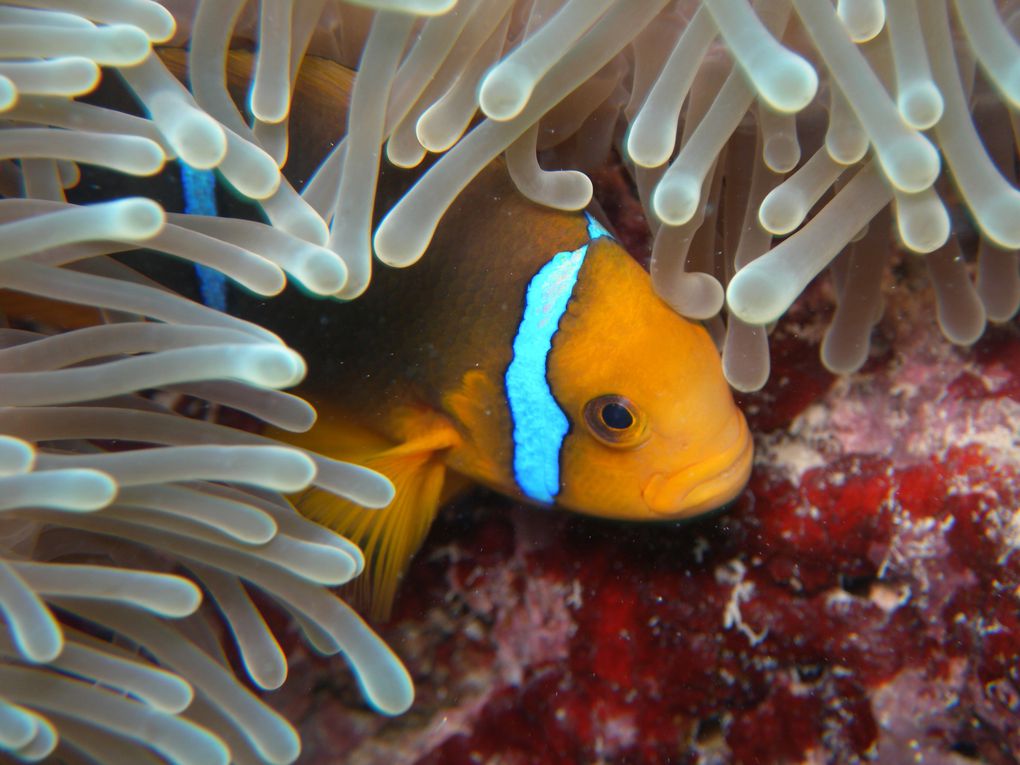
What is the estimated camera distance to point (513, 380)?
1.32 metres

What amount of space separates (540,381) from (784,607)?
0.53 meters

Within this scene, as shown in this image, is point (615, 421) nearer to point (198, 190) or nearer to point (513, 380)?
point (513, 380)

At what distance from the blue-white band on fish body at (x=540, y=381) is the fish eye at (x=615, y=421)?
0.17 ft

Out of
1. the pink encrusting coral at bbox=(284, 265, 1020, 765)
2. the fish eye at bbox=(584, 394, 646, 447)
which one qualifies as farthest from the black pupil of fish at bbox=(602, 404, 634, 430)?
the pink encrusting coral at bbox=(284, 265, 1020, 765)

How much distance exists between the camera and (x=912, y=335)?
1.43 metres

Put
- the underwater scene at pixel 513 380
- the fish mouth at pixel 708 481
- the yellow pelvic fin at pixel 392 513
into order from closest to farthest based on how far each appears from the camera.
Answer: the underwater scene at pixel 513 380 < the fish mouth at pixel 708 481 < the yellow pelvic fin at pixel 392 513

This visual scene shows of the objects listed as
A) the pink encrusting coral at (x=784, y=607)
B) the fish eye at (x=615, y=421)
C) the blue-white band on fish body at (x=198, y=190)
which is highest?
the blue-white band on fish body at (x=198, y=190)

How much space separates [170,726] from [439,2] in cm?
92

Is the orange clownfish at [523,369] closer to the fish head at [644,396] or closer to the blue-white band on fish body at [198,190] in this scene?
the fish head at [644,396]

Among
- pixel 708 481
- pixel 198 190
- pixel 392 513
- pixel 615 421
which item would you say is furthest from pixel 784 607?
pixel 198 190

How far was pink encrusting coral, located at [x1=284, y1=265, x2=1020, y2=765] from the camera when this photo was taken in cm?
126

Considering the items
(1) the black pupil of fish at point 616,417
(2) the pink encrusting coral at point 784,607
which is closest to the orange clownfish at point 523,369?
(1) the black pupil of fish at point 616,417

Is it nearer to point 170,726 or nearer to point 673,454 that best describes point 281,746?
point 170,726

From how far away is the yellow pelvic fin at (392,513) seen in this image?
4.57 feet
